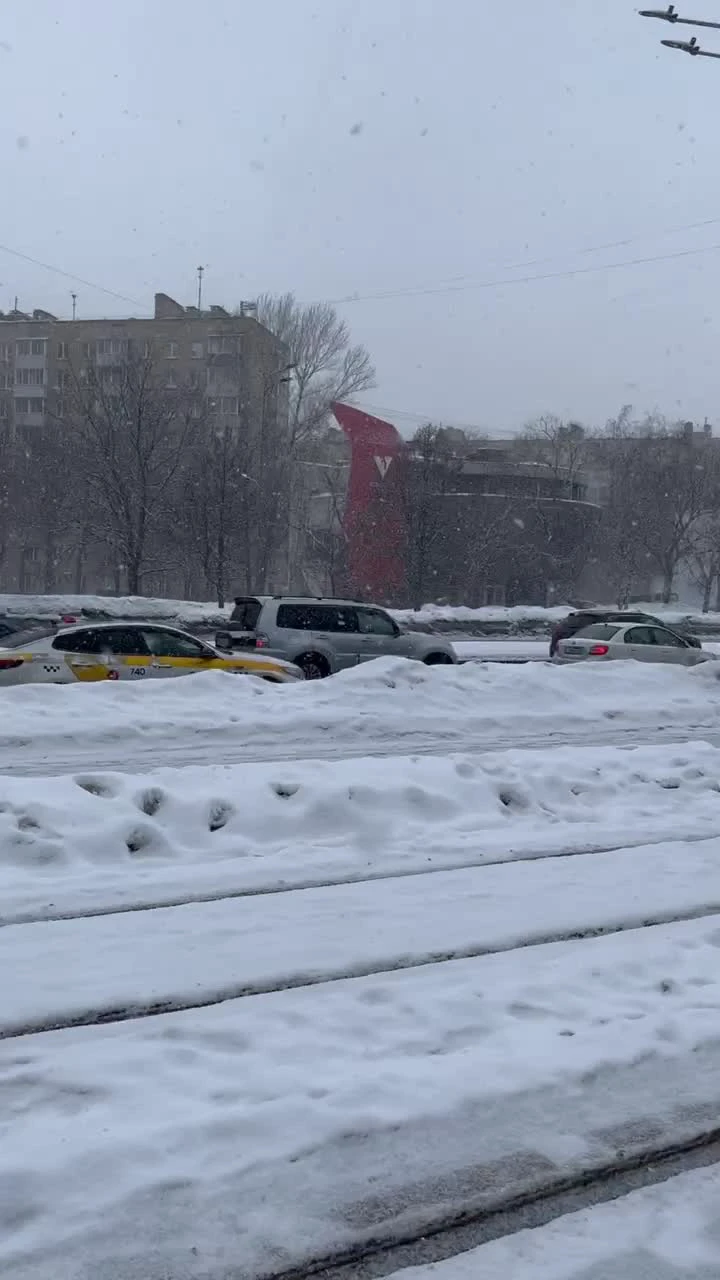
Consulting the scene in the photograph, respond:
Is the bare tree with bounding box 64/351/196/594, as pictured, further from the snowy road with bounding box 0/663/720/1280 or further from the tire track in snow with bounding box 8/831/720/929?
the tire track in snow with bounding box 8/831/720/929

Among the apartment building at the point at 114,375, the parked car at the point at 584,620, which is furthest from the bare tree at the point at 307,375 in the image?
the parked car at the point at 584,620

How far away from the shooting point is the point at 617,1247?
3.19 metres

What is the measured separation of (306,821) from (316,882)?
118cm

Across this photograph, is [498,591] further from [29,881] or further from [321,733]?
[29,881]

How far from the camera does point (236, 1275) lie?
3.01 meters

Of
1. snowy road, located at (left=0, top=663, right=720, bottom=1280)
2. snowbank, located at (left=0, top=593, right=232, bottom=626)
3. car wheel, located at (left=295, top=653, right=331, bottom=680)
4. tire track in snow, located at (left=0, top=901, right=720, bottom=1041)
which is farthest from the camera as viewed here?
snowbank, located at (left=0, top=593, right=232, bottom=626)

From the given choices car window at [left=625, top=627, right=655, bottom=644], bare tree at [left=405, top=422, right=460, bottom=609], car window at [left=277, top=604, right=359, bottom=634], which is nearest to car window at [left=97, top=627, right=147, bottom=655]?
car window at [left=277, top=604, right=359, bottom=634]

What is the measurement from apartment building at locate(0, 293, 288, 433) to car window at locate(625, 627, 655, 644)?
136 ft

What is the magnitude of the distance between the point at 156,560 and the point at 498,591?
16.1m

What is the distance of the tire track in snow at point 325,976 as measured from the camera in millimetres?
4703

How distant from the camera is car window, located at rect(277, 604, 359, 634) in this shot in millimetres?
18969

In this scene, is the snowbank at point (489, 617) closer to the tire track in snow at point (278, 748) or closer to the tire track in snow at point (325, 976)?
the tire track in snow at point (278, 748)

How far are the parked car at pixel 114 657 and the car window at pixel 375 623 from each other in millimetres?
2828

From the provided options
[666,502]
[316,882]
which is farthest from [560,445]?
[316,882]
